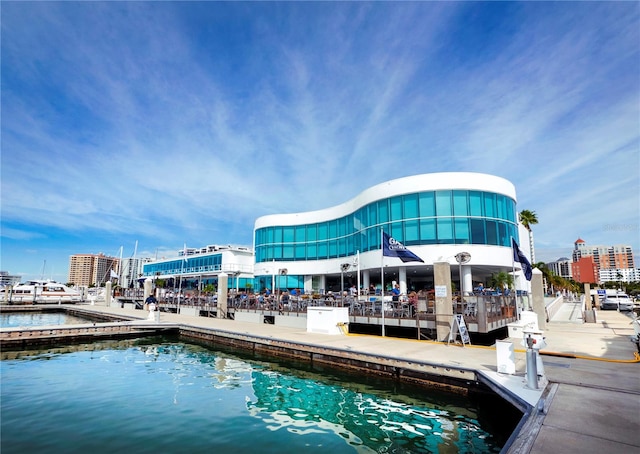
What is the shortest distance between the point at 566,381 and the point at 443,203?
23583 mm

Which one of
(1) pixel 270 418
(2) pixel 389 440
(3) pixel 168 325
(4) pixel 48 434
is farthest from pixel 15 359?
(2) pixel 389 440

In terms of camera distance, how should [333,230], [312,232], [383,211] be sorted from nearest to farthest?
1. [383,211]
2. [333,230]
3. [312,232]

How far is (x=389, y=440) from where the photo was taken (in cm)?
747

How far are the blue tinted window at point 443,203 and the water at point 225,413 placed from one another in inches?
827

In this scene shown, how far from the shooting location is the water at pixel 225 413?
723 cm

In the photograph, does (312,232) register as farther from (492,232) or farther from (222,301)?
(492,232)

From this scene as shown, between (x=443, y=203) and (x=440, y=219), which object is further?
(x=443, y=203)

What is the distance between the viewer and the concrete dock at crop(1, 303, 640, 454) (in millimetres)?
5324

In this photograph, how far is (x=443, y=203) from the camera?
31016mm

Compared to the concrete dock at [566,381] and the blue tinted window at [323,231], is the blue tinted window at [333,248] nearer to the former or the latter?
the blue tinted window at [323,231]

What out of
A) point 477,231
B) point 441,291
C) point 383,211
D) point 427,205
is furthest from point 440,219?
point 441,291

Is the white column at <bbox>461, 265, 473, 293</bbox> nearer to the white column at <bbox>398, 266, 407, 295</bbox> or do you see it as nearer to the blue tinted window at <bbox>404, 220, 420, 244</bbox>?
the blue tinted window at <bbox>404, 220, 420, 244</bbox>

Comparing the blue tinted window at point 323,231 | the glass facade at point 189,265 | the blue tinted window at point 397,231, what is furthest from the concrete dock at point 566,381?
the glass facade at point 189,265

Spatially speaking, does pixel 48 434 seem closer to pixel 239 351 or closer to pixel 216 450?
pixel 216 450
